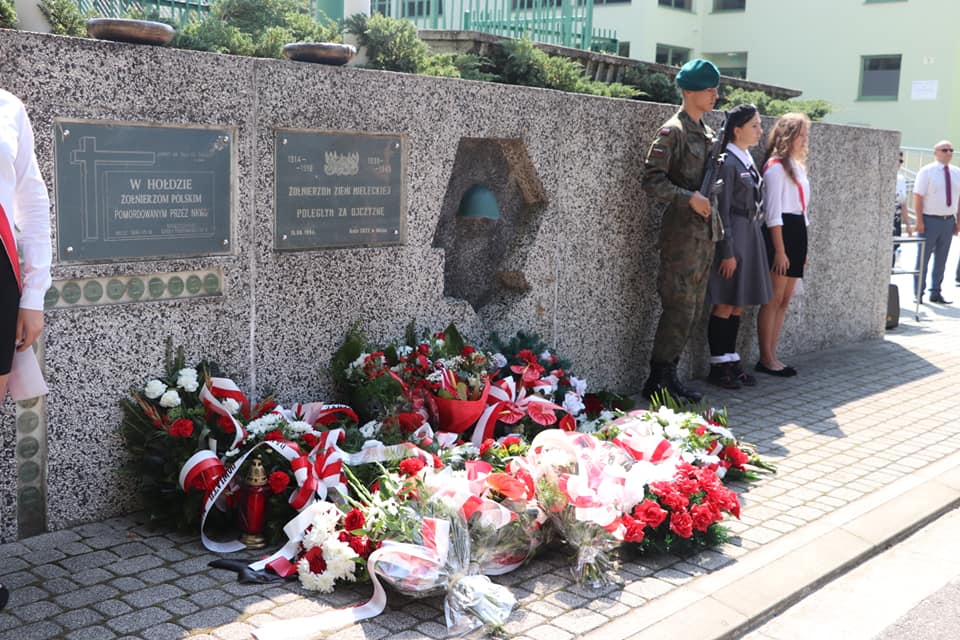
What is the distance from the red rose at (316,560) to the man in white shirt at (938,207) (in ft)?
33.5

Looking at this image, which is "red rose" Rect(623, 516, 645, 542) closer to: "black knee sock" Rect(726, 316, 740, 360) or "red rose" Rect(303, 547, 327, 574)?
"red rose" Rect(303, 547, 327, 574)

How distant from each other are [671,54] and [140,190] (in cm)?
3194

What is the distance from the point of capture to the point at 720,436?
18.5ft

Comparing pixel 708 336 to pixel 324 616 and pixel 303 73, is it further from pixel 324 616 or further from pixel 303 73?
pixel 324 616

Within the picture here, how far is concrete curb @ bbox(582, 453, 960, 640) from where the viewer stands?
3865mm

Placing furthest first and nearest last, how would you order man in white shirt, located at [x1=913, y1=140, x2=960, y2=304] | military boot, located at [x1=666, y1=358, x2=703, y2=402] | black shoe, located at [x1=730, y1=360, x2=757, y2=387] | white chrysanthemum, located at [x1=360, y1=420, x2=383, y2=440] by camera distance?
man in white shirt, located at [x1=913, y1=140, x2=960, y2=304] → black shoe, located at [x1=730, y1=360, x2=757, y2=387] → military boot, located at [x1=666, y1=358, x2=703, y2=402] → white chrysanthemum, located at [x1=360, y1=420, x2=383, y2=440]

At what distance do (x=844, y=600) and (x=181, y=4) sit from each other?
15.8 feet

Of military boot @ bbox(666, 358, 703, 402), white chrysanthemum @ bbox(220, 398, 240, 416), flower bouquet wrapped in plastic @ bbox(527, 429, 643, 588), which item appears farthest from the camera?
military boot @ bbox(666, 358, 703, 402)

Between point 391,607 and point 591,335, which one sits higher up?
point 591,335

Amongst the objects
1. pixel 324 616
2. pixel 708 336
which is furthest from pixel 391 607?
pixel 708 336

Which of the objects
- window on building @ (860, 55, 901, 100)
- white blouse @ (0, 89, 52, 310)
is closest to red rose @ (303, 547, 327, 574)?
white blouse @ (0, 89, 52, 310)

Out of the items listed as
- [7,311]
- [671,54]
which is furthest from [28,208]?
[671,54]

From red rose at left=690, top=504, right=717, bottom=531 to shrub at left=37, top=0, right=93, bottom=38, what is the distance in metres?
3.63

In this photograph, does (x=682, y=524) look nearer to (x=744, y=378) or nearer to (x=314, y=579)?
(x=314, y=579)
